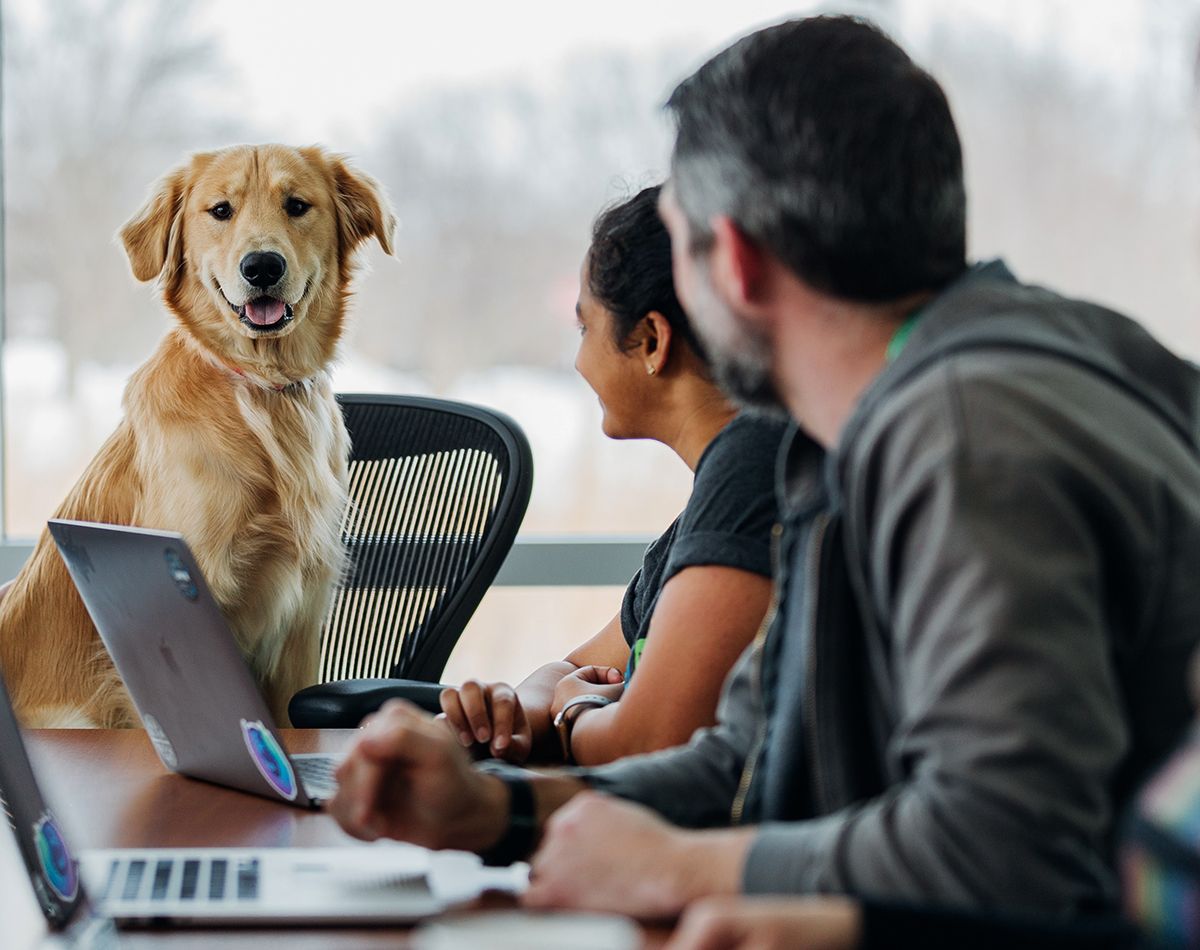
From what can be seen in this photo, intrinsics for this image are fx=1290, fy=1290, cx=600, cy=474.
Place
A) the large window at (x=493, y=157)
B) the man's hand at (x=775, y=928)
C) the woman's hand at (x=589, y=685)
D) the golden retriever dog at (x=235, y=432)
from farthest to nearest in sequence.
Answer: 1. the large window at (x=493, y=157)
2. the golden retriever dog at (x=235, y=432)
3. the woman's hand at (x=589, y=685)
4. the man's hand at (x=775, y=928)

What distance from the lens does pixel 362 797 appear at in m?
0.93

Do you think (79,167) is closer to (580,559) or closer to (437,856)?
(580,559)

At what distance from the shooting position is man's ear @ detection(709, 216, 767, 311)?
2.93ft

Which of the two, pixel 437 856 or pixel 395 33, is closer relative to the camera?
pixel 437 856

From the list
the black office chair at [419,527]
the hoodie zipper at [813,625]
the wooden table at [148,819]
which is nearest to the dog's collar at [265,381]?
the black office chair at [419,527]

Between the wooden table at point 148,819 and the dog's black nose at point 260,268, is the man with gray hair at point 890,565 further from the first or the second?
the dog's black nose at point 260,268

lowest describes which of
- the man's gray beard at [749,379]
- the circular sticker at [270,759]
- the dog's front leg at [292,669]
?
the dog's front leg at [292,669]

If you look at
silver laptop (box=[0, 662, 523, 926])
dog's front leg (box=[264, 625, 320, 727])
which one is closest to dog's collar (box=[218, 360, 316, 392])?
dog's front leg (box=[264, 625, 320, 727])

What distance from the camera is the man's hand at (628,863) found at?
79 centimetres

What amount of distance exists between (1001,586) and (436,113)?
2.64 m

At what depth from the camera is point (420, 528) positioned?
7.36ft

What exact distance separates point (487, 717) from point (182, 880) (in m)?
0.50

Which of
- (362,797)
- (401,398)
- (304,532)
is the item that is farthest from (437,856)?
(401,398)

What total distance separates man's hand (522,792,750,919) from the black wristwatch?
11cm
